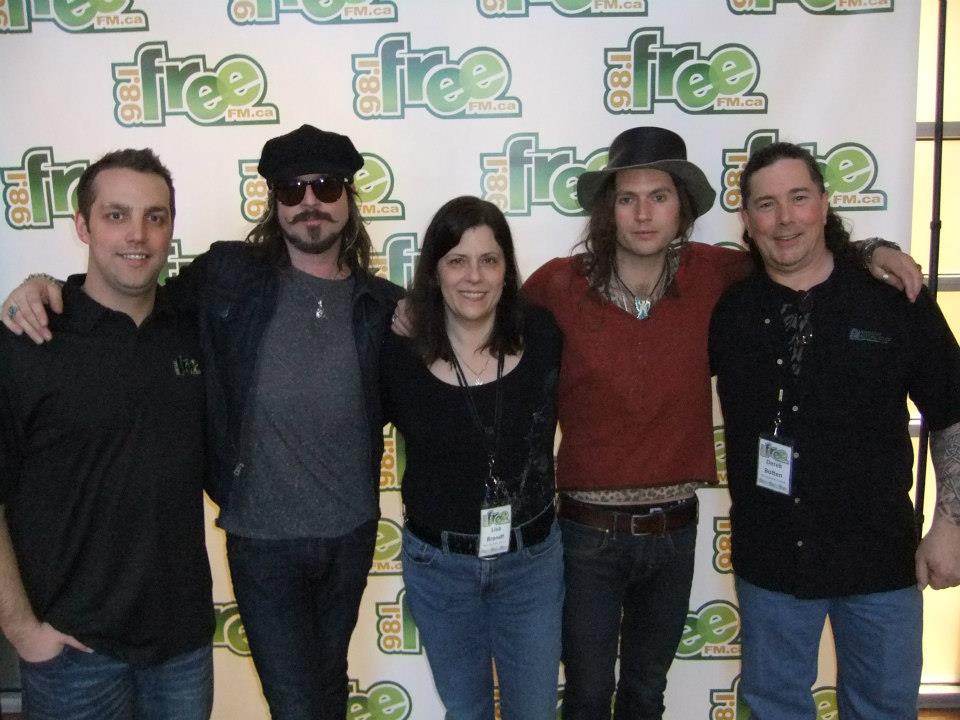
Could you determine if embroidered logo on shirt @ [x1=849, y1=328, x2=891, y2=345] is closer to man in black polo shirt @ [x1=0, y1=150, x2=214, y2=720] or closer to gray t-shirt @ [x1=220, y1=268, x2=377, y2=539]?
gray t-shirt @ [x1=220, y1=268, x2=377, y2=539]

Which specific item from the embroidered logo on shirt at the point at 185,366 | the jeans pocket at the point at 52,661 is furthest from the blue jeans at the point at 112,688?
the embroidered logo on shirt at the point at 185,366

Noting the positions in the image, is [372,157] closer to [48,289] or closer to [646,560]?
[48,289]

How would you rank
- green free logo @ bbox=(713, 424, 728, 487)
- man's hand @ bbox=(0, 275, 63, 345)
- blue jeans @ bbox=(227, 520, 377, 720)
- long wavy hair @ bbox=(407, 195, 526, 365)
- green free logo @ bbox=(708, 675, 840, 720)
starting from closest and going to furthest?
man's hand @ bbox=(0, 275, 63, 345)
long wavy hair @ bbox=(407, 195, 526, 365)
blue jeans @ bbox=(227, 520, 377, 720)
green free logo @ bbox=(713, 424, 728, 487)
green free logo @ bbox=(708, 675, 840, 720)

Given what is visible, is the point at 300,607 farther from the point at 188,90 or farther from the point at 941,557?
the point at 188,90

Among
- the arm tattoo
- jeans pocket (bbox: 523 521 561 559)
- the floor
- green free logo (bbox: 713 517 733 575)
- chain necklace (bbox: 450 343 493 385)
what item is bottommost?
the floor

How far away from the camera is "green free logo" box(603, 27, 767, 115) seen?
2.41 metres

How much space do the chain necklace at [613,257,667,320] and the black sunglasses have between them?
83cm

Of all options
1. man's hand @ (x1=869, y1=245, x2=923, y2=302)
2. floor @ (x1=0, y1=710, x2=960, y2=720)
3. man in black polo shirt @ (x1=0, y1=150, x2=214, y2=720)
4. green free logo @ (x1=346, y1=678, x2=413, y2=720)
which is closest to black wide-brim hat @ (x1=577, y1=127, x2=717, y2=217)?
man's hand @ (x1=869, y1=245, x2=923, y2=302)

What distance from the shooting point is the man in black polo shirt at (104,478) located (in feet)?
4.83

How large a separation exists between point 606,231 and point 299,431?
103 centimetres

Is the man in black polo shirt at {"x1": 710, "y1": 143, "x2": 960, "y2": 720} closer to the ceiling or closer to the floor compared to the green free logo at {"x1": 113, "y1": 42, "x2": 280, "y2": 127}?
closer to the floor

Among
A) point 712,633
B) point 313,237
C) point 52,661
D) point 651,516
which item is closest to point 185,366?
point 313,237

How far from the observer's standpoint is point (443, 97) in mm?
2430

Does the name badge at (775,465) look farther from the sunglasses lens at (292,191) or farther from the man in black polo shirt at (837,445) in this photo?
the sunglasses lens at (292,191)
